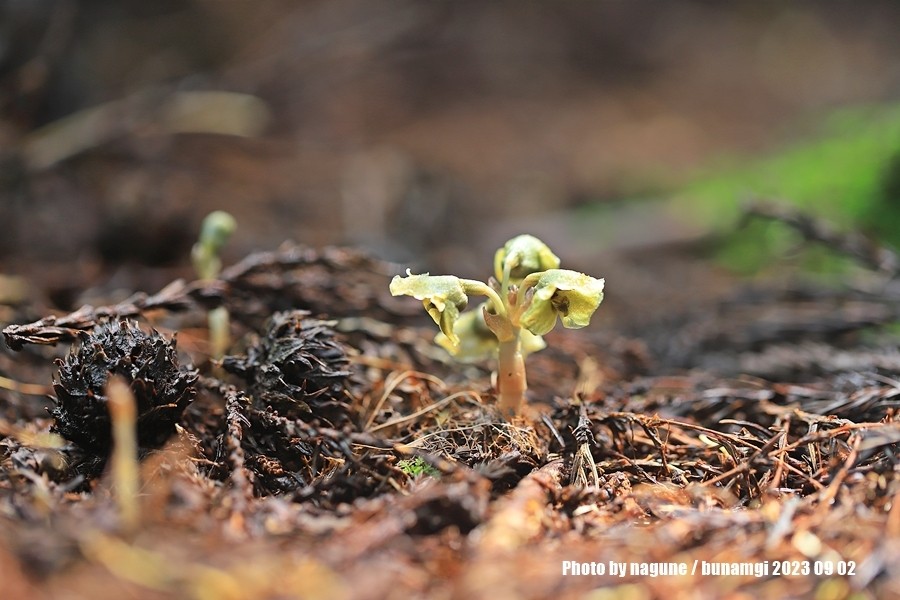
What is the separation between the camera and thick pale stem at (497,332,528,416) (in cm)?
173

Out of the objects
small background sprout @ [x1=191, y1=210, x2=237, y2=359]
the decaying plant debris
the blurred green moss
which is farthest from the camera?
the blurred green moss

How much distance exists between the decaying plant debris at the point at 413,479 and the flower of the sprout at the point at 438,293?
251mm

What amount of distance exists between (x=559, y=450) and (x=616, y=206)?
14.0 ft

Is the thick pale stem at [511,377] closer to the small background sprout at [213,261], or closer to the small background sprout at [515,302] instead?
the small background sprout at [515,302]

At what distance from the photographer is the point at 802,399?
76.9 inches

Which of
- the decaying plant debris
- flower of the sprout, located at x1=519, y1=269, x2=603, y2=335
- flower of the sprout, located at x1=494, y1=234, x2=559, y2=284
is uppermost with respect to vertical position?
flower of the sprout, located at x1=494, y1=234, x2=559, y2=284

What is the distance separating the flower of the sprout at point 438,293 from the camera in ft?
5.13

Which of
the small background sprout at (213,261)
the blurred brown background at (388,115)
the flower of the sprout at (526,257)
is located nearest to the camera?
the flower of the sprout at (526,257)

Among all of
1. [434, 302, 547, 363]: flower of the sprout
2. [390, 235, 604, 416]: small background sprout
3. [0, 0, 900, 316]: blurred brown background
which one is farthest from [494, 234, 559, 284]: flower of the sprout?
[0, 0, 900, 316]: blurred brown background

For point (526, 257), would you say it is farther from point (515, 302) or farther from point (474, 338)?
point (474, 338)

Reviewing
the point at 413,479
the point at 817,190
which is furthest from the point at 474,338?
the point at 817,190

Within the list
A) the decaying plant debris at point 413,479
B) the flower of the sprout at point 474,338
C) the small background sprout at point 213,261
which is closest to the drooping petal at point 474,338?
the flower of the sprout at point 474,338

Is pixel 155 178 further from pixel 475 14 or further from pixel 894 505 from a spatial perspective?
pixel 475 14

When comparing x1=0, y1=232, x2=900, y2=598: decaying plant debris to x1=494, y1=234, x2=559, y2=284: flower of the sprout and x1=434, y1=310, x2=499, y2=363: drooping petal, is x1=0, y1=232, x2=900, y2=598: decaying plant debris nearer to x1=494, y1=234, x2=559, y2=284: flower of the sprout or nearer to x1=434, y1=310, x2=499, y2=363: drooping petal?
x1=434, y1=310, x2=499, y2=363: drooping petal
